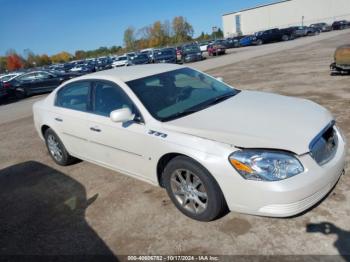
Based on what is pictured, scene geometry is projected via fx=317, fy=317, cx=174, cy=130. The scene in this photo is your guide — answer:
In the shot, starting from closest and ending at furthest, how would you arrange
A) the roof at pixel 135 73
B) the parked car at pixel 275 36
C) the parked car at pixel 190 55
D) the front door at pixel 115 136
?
1. the front door at pixel 115 136
2. the roof at pixel 135 73
3. the parked car at pixel 190 55
4. the parked car at pixel 275 36

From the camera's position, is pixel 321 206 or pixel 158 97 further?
pixel 158 97

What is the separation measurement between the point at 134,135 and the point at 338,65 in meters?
8.66

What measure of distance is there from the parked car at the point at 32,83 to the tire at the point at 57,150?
14.3m

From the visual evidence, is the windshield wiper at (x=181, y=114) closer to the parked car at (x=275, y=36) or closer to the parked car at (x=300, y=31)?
the parked car at (x=275, y=36)

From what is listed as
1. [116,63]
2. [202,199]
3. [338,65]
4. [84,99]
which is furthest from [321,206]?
[116,63]

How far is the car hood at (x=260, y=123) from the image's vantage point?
113 inches

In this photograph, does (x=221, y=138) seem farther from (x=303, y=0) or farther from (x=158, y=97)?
(x=303, y=0)

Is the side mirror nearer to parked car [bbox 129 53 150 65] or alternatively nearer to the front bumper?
the front bumper

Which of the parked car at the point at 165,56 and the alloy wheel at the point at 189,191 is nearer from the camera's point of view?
the alloy wheel at the point at 189,191

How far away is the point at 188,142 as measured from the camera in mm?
3094

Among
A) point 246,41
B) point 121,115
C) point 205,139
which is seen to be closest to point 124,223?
point 121,115

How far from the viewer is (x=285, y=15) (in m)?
78.8

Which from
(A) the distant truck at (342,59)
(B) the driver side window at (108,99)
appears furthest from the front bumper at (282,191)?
(A) the distant truck at (342,59)

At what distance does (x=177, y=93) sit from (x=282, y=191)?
1.90 meters
